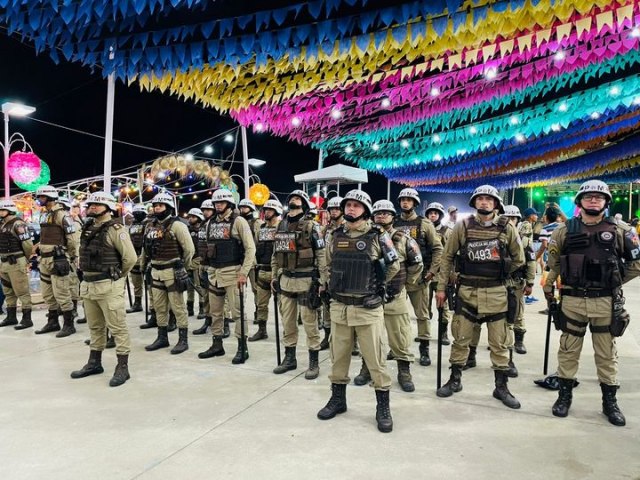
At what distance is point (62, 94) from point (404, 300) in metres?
14.1

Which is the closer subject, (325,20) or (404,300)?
(325,20)

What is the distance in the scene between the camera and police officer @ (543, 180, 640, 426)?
11.3 feet

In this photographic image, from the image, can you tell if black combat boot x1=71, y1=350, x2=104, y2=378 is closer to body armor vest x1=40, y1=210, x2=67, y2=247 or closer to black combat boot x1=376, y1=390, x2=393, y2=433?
body armor vest x1=40, y1=210, x2=67, y2=247

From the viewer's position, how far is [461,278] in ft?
13.2

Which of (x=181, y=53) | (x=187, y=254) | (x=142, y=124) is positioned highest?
(x=142, y=124)

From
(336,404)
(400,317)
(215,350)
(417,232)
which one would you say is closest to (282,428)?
(336,404)

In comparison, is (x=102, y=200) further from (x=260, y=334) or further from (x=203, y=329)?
(x=260, y=334)

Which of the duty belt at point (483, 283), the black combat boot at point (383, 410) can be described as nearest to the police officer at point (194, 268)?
the black combat boot at point (383, 410)

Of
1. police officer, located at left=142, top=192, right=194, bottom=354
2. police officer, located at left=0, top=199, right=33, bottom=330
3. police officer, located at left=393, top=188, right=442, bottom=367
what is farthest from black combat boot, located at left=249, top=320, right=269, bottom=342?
police officer, located at left=0, top=199, right=33, bottom=330

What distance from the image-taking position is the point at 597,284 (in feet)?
Answer: 11.4

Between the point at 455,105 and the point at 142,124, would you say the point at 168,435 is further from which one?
the point at 142,124

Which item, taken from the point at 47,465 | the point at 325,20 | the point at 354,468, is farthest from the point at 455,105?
the point at 47,465

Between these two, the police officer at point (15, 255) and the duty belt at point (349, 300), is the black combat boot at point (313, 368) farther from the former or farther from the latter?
the police officer at point (15, 255)

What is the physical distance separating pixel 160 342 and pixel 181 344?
1.09ft
